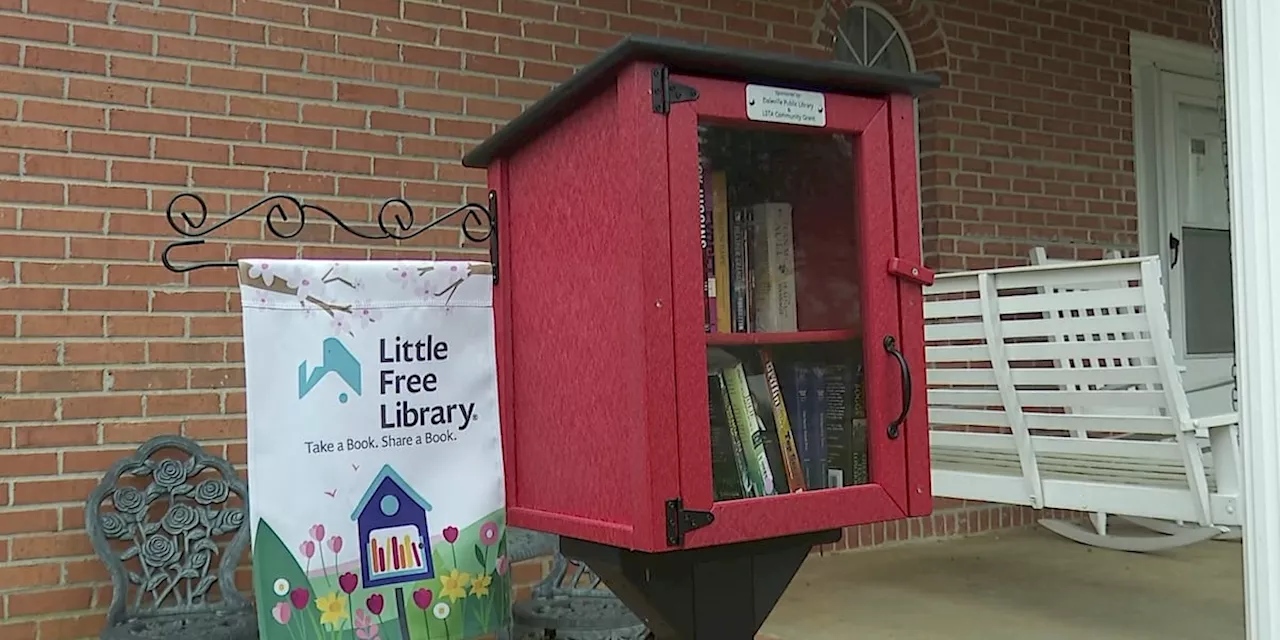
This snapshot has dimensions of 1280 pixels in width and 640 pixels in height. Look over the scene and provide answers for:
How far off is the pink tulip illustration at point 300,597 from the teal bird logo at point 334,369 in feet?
0.90

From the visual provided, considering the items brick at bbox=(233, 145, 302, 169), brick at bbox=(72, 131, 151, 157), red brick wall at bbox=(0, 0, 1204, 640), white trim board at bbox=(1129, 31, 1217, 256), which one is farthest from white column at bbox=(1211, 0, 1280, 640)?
white trim board at bbox=(1129, 31, 1217, 256)

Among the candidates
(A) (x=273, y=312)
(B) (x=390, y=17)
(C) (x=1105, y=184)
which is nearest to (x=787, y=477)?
(A) (x=273, y=312)

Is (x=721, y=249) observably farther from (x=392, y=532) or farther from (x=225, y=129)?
(x=225, y=129)

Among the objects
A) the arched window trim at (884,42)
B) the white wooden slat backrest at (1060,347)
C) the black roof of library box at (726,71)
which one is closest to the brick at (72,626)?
the black roof of library box at (726,71)

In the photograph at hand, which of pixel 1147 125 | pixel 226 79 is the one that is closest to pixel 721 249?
pixel 226 79

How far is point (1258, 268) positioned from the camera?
182 cm

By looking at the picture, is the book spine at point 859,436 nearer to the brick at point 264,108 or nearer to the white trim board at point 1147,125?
the brick at point 264,108

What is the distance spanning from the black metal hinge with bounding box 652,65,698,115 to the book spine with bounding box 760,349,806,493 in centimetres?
34

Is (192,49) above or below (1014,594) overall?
above

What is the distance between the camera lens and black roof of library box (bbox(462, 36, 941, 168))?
4.01ft

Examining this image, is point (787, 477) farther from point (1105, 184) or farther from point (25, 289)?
point (1105, 184)

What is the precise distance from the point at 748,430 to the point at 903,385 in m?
0.20

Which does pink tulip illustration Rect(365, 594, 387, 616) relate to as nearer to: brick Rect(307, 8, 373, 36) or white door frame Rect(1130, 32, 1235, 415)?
brick Rect(307, 8, 373, 36)

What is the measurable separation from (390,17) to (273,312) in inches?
67.6
